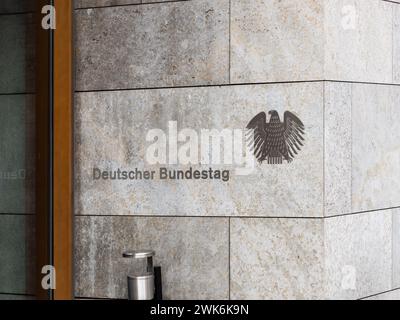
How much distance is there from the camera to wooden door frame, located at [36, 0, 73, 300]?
387 cm

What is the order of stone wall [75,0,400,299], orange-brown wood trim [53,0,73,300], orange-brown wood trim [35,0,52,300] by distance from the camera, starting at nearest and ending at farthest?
stone wall [75,0,400,299] → orange-brown wood trim [35,0,52,300] → orange-brown wood trim [53,0,73,300]

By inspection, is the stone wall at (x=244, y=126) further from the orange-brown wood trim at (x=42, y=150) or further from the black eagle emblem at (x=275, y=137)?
the orange-brown wood trim at (x=42, y=150)

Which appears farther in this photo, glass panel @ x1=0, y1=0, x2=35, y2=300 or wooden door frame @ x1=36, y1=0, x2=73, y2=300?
wooden door frame @ x1=36, y1=0, x2=73, y2=300

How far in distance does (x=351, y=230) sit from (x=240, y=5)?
135 centimetres

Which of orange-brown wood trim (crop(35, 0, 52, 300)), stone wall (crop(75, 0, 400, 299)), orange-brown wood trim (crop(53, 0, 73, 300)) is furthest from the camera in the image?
orange-brown wood trim (crop(53, 0, 73, 300))

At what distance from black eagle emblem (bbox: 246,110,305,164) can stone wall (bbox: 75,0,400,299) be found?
0.13 ft

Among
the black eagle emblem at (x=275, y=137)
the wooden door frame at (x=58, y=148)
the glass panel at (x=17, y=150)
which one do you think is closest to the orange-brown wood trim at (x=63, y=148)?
the wooden door frame at (x=58, y=148)

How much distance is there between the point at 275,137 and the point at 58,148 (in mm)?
1267

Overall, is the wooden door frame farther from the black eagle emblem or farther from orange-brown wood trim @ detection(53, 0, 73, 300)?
the black eagle emblem

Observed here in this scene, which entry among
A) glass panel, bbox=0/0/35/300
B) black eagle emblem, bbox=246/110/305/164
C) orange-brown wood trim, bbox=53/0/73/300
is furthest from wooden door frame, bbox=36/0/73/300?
black eagle emblem, bbox=246/110/305/164

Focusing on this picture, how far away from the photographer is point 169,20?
3799 millimetres

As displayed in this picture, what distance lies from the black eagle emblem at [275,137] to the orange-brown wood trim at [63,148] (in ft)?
3.54

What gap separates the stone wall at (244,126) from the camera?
3.52 meters
